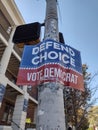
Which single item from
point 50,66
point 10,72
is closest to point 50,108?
point 50,66

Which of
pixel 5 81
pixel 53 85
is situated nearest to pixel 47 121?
pixel 53 85

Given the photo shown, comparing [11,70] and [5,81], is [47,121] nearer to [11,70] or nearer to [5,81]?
[5,81]

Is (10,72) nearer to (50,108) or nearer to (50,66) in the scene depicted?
(50,66)

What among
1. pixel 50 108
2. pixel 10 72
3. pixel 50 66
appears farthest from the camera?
pixel 10 72

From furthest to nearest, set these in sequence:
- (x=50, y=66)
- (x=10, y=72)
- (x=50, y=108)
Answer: (x=10, y=72) < (x=50, y=66) < (x=50, y=108)

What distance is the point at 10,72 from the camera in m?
14.7

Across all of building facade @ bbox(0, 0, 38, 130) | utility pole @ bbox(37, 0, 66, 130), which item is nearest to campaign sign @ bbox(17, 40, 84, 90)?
utility pole @ bbox(37, 0, 66, 130)

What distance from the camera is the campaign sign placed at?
2.08m

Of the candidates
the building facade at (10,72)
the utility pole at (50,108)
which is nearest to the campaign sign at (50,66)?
the utility pole at (50,108)

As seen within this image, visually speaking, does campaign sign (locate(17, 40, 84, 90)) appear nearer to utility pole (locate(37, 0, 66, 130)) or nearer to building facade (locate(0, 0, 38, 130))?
utility pole (locate(37, 0, 66, 130))

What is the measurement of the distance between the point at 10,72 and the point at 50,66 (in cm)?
1310

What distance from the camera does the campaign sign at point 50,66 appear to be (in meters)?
2.08

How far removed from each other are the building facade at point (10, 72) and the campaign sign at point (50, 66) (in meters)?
8.50

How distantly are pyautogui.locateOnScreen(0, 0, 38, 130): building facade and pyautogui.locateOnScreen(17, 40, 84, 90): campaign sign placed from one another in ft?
27.9
